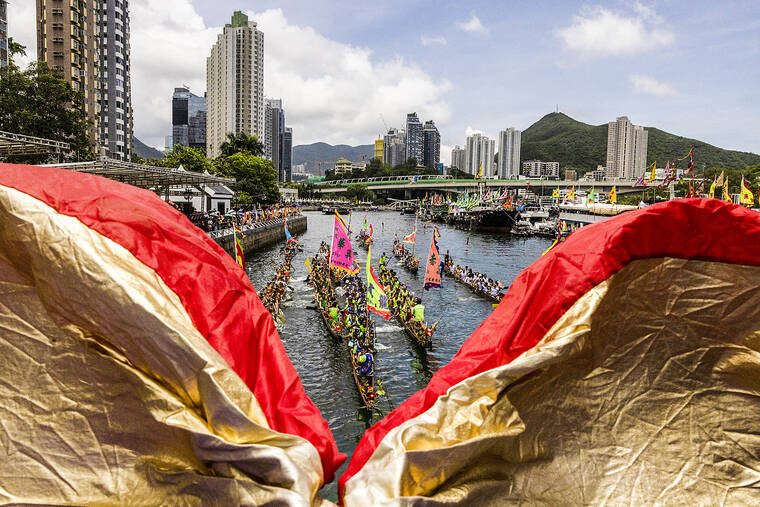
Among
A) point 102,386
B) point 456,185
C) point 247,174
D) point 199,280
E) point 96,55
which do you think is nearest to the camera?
point 102,386

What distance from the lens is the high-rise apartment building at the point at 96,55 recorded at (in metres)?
53.8

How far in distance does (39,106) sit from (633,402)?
43217 mm

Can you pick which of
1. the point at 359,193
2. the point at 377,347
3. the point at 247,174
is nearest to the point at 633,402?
the point at 377,347

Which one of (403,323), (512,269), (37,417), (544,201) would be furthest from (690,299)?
(544,201)

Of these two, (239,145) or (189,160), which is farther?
(239,145)

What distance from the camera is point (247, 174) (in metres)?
73.6

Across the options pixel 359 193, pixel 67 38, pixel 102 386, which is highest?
pixel 67 38

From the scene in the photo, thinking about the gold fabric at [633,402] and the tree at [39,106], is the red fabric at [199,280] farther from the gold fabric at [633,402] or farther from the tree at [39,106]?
the tree at [39,106]

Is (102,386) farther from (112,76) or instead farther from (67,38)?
(112,76)

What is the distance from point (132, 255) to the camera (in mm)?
2201

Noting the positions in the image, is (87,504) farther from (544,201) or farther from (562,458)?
(544,201)

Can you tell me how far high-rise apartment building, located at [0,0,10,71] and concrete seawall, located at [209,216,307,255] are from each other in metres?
21.9

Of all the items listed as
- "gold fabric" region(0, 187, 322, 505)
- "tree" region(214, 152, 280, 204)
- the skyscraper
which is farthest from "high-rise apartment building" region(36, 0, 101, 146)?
"gold fabric" region(0, 187, 322, 505)

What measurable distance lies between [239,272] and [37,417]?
1087mm
